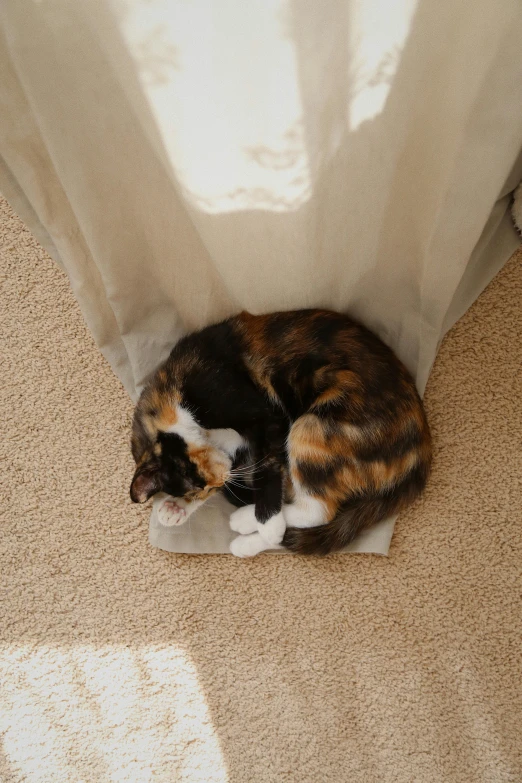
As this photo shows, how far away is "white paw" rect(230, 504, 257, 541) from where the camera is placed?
4.14 ft

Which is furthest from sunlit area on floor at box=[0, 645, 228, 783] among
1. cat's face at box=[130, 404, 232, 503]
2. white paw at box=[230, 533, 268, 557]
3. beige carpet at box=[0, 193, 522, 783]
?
cat's face at box=[130, 404, 232, 503]

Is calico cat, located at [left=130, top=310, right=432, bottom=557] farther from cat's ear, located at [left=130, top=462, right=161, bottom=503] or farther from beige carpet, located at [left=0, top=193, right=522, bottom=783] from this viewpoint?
beige carpet, located at [left=0, top=193, right=522, bottom=783]

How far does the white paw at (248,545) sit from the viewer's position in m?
1.24

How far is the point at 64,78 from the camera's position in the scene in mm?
930

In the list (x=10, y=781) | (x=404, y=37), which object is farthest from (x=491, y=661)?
(x=404, y=37)

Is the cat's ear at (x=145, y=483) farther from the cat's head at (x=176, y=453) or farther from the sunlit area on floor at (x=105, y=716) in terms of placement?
the sunlit area on floor at (x=105, y=716)

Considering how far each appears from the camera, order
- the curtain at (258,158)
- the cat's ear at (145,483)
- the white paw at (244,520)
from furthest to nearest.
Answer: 1. the white paw at (244,520)
2. the cat's ear at (145,483)
3. the curtain at (258,158)

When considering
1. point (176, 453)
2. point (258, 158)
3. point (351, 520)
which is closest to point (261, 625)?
point (351, 520)

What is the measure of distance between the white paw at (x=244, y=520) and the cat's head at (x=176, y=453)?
0.23 ft

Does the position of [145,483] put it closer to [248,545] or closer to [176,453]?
[176,453]

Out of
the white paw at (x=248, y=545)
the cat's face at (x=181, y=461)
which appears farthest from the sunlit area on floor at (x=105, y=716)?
the cat's face at (x=181, y=461)

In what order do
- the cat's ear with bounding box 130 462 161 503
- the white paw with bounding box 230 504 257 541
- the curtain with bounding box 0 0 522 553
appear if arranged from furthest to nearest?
the white paw with bounding box 230 504 257 541 < the cat's ear with bounding box 130 462 161 503 < the curtain with bounding box 0 0 522 553

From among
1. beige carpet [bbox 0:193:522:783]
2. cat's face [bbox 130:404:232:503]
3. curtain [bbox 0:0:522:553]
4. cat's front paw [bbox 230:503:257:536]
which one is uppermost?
curtain [bbox 0:0:522:553]

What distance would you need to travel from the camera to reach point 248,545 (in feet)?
4.08
